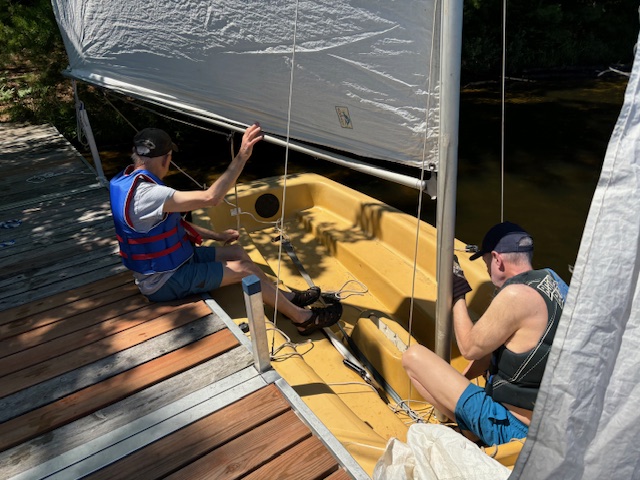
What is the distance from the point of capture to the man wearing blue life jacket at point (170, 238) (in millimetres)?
2510

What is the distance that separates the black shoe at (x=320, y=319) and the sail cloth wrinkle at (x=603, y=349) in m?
2.05

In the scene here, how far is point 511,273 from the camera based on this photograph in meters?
2.09

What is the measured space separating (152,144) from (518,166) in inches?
331

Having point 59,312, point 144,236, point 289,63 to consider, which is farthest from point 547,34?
point 59,312

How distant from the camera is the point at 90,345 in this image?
2686mm

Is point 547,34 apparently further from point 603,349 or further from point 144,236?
point 603,349

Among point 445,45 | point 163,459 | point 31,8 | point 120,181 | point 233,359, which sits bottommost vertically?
point 163,459

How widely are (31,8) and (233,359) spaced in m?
10.4

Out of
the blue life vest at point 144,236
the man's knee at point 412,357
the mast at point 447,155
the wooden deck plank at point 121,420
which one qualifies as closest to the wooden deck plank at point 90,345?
the blue life vest at point 144,236

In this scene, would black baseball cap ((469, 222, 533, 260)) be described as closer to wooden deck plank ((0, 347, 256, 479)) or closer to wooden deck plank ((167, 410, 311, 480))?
wooden deck plank ((167, 410, 311, 480))

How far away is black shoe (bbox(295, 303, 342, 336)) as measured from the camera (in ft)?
10.3

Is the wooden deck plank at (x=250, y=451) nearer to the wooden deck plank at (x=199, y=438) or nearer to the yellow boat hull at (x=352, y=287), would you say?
the wooden deck plank at (x=199, y=438)

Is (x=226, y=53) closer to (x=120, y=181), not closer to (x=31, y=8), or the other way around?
(x=120, y=181)

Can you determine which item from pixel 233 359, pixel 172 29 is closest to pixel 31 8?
pixel 172 29
